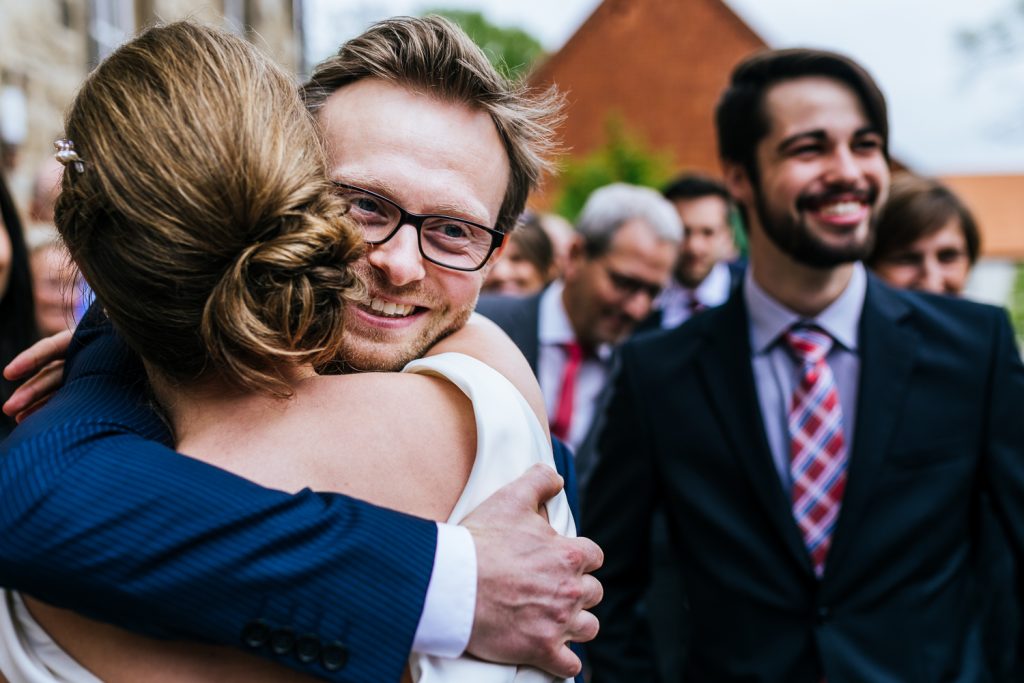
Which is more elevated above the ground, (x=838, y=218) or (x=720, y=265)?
(x=838, y=218)

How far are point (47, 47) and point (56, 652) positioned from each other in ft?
25.0

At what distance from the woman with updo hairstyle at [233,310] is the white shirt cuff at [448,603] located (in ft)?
0.14

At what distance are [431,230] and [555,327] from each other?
371 cm

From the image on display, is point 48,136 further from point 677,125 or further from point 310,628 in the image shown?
point 677,125

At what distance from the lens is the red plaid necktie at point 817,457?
2.87 m

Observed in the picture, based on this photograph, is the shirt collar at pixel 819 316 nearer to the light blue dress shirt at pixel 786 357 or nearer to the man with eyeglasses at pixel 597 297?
the light blue dress shirt at pixel 786 357

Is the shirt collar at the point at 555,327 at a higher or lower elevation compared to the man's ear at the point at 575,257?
lower

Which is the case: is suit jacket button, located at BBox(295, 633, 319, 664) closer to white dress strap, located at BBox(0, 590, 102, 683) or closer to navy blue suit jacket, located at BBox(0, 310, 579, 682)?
navy blue suit jacket, located at BBox(0, 310, 579, 682)

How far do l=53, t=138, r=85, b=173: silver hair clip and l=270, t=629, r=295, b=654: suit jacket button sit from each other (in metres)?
0.66

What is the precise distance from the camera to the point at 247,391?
1385 mm

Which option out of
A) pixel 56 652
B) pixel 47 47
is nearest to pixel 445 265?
pixel 56 652

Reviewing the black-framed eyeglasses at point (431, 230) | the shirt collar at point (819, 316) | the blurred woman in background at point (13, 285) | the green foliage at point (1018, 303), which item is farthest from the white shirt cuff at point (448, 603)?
the green foliage at point (1018, 303)

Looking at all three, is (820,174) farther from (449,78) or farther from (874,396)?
(449,78)

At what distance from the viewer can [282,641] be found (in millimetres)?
1261
